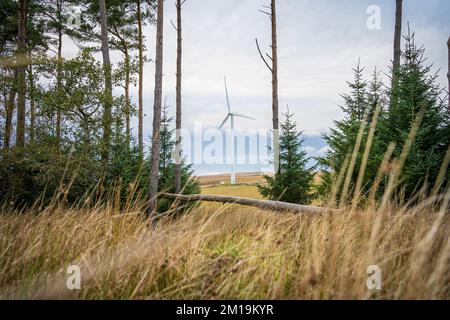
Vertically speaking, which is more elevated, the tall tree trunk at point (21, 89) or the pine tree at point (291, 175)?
the tall tree trunk at point (21, 89)

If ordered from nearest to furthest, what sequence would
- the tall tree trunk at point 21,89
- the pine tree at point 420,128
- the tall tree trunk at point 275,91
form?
the pine tree at point 420,128 < the tall tree trunk at point 275,91 < the tall tree trunk at point 21,89

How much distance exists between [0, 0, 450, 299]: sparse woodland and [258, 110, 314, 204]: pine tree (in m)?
0.05

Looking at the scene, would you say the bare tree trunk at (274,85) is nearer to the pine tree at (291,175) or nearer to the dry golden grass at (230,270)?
the pine tree at (291,175)

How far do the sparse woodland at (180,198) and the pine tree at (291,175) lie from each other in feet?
0.17

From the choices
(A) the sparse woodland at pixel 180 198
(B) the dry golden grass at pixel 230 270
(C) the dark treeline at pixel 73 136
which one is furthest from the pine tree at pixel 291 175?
(B) the dry golden grass at pixel 230 270

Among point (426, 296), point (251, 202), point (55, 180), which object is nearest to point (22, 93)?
point (55, 180)

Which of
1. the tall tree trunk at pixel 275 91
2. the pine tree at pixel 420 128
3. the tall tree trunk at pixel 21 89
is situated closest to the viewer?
the pine tree at pixel 420 128

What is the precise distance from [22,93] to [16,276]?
1394 centimetres

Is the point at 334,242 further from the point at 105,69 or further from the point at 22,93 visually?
the point at 22,93

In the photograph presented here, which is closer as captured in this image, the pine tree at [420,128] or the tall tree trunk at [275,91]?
the pine tree at [420,128]

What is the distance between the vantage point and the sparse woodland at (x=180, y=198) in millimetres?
2312

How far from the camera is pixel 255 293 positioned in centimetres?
224

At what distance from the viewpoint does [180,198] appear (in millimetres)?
7234

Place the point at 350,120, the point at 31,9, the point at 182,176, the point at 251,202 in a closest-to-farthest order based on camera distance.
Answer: the point at 251,202 → the point at 350,120 → the point at 182,176 → the point at 31,9
